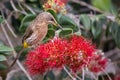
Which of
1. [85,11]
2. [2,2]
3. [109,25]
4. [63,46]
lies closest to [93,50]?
[63,46]

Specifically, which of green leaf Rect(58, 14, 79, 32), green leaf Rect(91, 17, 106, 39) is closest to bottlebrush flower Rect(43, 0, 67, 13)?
green leaf Rect(58, 14, 79, 32)

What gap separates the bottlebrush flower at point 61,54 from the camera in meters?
1.72

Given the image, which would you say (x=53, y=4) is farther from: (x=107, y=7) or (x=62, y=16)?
(x=107, y=7)

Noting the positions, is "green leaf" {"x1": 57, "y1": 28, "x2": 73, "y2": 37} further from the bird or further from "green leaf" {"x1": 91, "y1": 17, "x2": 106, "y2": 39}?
"green leaf" {"x1": 91, "y1": 17, "x2": 106, "y2": 39}

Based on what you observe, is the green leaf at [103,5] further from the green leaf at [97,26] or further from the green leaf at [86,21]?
the green leaf at [86,21]

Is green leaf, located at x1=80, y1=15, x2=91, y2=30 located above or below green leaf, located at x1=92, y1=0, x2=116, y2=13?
above

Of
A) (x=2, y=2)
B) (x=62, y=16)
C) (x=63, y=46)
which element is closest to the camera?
(x=63, y=46)

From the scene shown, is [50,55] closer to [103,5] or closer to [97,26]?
[97,26]

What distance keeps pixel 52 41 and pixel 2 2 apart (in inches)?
44.6

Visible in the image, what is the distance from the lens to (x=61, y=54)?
1.71m

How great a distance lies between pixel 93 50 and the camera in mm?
1821

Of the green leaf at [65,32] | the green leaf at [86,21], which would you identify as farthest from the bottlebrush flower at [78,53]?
the green leaf at [86,21]

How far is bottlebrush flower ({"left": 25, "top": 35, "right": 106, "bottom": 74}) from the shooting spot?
1.72m

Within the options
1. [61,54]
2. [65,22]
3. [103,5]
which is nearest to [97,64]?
[65,22]
